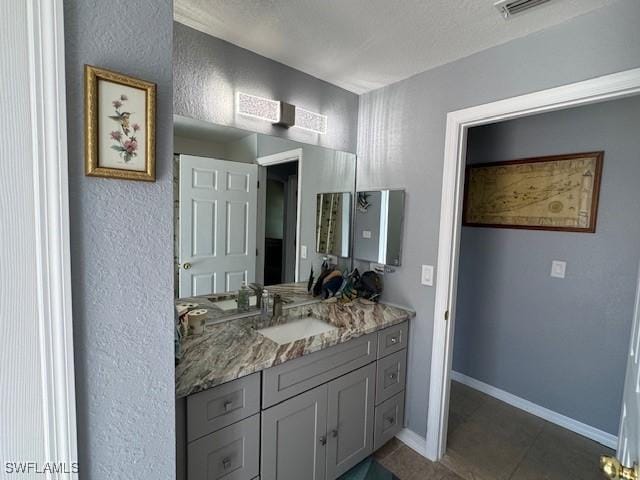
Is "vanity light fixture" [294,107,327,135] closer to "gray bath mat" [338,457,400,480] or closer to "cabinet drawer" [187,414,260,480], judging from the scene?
"cabinet drawer" [187,414,260,480]

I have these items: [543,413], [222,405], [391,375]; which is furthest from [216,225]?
[543,413]

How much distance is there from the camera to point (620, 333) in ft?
6.73

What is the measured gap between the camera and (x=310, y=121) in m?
2.03

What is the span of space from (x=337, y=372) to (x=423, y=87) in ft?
5.80

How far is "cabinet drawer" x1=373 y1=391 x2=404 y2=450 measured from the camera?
1.86 meters

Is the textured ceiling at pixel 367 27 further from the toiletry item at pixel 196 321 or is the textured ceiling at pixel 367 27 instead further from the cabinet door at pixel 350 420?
the cabinet door at pixel 350 420

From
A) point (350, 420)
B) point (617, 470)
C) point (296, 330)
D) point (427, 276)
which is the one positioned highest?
point (427, 276)

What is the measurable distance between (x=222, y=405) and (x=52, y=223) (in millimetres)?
856

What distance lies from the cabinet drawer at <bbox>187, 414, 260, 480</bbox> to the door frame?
20.4 inches

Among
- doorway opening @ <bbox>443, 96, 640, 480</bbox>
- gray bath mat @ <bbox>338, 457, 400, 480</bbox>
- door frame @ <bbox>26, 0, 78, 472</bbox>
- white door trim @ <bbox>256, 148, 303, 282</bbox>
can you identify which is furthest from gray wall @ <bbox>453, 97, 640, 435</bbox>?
door frame @ <bbox>26, 0, 78, 472</bbox>

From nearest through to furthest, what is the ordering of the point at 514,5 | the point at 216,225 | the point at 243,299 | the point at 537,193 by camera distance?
the point at 514,5, the point at 216,225, the point at 243,299, the point at 537,193

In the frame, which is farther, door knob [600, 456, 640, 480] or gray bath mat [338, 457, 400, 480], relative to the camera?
gray bath mat [338, 457, 400, 480]

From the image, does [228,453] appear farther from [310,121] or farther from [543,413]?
[543,413]

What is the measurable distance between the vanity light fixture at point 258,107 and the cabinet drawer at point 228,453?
1533 mm
